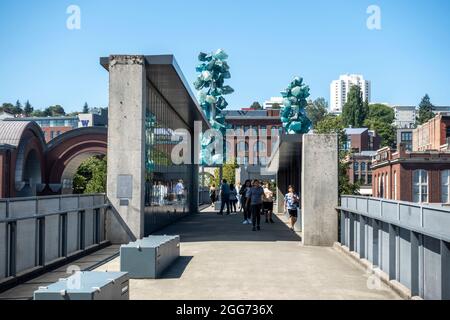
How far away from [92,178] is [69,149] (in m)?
13.8

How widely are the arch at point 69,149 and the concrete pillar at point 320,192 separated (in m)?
38.6

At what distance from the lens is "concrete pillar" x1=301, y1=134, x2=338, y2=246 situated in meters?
16.9

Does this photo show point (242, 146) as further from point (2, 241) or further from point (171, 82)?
point (2, 241)

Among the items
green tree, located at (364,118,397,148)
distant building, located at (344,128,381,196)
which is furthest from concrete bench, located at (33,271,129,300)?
→ green tree, located at (364,118,397,148)

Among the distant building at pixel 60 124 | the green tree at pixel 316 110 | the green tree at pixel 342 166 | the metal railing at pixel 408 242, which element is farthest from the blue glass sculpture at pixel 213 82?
the green tree at pixel 316 110

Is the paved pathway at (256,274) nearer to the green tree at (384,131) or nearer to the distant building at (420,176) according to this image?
the distant building at (420,176)

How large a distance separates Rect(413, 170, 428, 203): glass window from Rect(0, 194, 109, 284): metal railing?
58.6 meters

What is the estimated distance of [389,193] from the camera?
73.9 metres

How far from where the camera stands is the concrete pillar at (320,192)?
16859 mm

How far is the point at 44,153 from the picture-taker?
54.8 m

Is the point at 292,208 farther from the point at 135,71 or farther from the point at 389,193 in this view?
the point at 389,193

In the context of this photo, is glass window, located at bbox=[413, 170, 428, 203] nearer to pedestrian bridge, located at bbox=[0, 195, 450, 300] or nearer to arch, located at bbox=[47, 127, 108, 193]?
arch, located at bbox=[47, 127, 108, 193]
